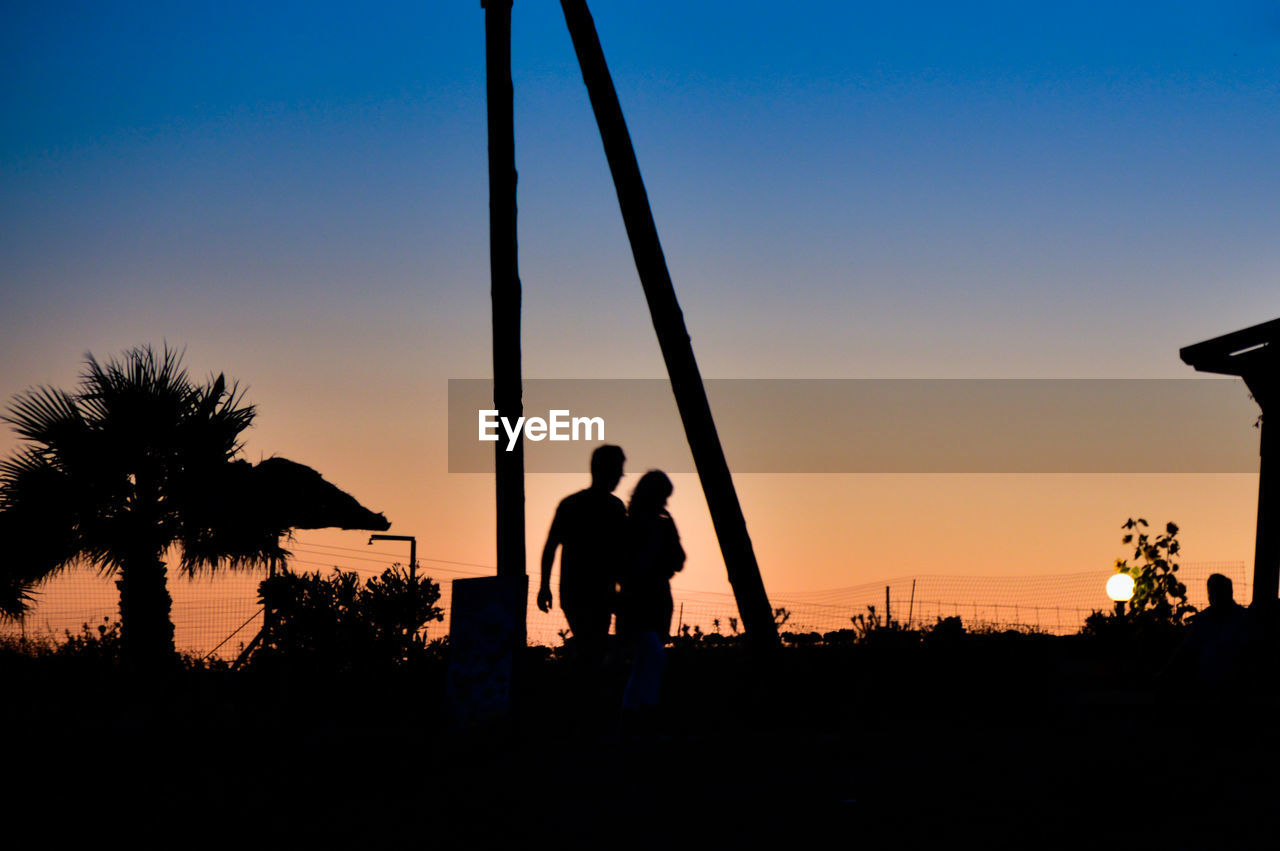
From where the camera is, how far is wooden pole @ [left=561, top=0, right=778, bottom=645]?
9.09m

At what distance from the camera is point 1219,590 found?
8438mm

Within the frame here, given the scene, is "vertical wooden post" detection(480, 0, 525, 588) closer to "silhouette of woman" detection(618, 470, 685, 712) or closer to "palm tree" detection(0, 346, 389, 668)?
"silhouette of woman" detection(618, 470, 685, 712)

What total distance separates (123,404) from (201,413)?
877 millimetres

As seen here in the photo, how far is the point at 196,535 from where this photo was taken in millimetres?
14289

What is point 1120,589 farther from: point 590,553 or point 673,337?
point 590,553

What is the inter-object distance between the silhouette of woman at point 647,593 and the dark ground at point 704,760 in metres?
0.31

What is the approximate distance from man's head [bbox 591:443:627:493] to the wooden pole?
146 cm

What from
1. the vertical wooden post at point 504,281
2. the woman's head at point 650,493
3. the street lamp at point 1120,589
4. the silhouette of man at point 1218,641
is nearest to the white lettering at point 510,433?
the vertical wooden post at point 504,281

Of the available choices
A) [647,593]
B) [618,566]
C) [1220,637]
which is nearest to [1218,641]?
[1220,637]

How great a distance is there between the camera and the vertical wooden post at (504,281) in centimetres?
887

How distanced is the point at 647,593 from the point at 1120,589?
27.5 feet

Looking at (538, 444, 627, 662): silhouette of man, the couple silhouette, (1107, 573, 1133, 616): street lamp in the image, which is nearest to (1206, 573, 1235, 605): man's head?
the couple silhouette

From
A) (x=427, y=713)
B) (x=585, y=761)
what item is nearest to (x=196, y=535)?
(x=427, y=713)

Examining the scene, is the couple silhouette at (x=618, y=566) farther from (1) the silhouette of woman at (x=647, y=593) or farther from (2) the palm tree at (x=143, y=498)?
(2) the palm tree at (x=143, y=498)
